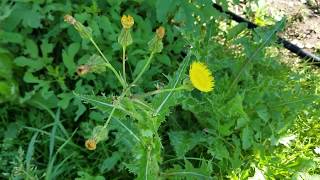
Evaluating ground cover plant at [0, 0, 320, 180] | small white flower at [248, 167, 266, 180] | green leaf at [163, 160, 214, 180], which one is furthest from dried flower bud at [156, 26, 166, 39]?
small white flower at [248, 167, 266, 180]

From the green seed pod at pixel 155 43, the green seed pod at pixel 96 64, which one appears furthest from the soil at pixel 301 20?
the green seed pod at pixel 96 64

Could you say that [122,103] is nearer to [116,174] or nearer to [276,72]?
[116,174]

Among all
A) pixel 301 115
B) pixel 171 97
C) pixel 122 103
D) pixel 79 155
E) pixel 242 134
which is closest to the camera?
pixel 122 103

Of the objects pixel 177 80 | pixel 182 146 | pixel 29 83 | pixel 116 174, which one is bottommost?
pixel 116 174

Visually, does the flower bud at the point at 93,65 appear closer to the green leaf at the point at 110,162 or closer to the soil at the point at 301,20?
the green leaf at the point at 110,162

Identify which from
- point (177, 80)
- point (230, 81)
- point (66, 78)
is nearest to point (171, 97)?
point (177, 80)

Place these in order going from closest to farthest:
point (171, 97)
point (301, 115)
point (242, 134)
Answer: point (171, 97) < point (242, 134) < point (301, 115)
